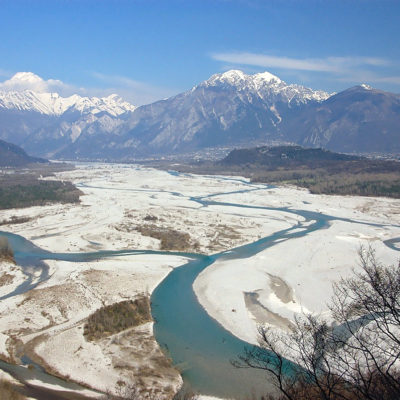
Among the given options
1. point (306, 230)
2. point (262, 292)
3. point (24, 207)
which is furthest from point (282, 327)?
point (24, 207)

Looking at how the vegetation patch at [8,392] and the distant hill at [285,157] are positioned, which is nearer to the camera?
the vegetation patch at [8,392]

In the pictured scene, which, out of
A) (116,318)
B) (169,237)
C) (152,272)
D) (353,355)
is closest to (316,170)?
(169,237)

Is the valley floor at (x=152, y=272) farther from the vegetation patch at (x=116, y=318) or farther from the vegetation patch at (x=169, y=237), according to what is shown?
the vegetation patch at (x=116, y=318)

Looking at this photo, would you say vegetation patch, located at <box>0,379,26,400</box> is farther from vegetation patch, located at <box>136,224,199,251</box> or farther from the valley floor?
vegetation patch, located at <box>136,224,199,251</box>

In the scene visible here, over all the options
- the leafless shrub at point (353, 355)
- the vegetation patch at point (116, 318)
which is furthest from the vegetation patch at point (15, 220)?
the leafless shrub at point (353, 355)

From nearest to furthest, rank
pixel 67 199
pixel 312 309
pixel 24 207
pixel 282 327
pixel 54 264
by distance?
pixel 282 327
pixel 312 309
pixel 54 264
pixel 24 207
pixel 67 199

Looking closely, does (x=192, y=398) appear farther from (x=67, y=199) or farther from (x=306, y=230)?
(x=67, y=199)

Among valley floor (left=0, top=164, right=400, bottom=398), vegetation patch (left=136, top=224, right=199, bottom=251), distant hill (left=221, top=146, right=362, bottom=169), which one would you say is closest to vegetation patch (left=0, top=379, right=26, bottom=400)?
valley floor (left=0, top=164, right=400, bottom=398)
